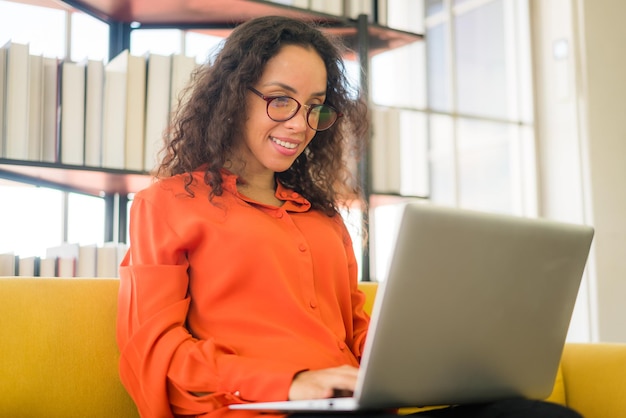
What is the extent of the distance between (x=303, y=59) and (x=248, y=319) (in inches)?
19.9

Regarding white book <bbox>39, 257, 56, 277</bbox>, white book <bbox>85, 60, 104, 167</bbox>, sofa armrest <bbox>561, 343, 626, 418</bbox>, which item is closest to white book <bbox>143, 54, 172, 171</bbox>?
white book <bbox>85, 60, 104, 167</bbox>

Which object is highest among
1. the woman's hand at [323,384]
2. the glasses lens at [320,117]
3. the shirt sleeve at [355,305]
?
the glasses lens at [320,117]

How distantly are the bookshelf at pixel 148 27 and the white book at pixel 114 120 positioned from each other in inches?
1.6

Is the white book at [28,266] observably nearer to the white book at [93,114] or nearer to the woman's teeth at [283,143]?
the white book at [93,114]

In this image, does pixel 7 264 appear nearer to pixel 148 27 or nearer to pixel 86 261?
pixel 86 261

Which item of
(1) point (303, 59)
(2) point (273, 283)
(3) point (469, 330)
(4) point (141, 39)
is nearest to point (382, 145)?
(4) point (141, 39)

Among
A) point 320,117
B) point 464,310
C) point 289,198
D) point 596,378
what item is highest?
point 320,117

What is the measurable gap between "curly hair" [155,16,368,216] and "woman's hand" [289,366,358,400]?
16.0 inches

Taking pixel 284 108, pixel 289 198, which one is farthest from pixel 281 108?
pixel 289 198

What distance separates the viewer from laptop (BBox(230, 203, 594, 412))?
36.8 inches

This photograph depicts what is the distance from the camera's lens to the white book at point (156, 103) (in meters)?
2.00

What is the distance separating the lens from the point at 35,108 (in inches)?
72.9

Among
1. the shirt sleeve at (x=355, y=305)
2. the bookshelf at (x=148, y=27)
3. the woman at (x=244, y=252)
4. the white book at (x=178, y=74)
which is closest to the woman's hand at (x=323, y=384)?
the woman at (x=244, y=252)

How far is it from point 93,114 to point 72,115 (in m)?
0.05
